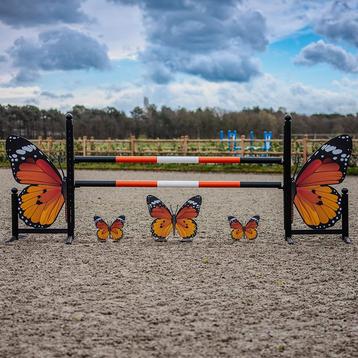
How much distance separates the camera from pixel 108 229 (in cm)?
668

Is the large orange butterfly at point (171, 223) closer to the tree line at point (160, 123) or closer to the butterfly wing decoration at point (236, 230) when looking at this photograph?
the butterfly wing decoration at point (236, 230)

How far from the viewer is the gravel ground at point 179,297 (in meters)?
3.27

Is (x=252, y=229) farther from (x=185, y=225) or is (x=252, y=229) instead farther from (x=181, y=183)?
(x=181, y=183)

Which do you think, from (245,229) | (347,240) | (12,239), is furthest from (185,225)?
(12,239)

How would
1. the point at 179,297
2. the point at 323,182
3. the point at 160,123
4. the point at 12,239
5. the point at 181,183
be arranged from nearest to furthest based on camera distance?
the point at 179,297 < the point at 323,182 < the point at 181,183 < the point at 12,239 < the point at 160,123

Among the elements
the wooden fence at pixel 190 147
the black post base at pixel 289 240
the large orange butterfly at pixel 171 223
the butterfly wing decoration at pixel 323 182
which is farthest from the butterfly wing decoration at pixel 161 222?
the wooden fence at pixel 190 147

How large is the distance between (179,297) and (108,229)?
2588mm

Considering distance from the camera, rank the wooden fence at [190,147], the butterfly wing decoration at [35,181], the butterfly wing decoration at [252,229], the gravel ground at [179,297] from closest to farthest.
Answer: the gravel ground at [179,297] < the butterfly wing decoration at [35,181] < the butterfly wing decoration at [252,229] < the wooden fence at [190,147]

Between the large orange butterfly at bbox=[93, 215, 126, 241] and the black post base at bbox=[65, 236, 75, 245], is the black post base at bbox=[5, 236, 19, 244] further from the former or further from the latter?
the large orange butterfly at bbox=[93, 215, 126, 241]

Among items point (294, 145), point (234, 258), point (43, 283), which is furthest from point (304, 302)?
point (294, 145)

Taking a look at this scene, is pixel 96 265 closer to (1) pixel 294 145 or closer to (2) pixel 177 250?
(2) pixel 177 250

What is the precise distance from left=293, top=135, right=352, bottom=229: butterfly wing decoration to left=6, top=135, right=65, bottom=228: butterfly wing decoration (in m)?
2.74

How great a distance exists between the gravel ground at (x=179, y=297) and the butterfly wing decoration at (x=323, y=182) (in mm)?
341

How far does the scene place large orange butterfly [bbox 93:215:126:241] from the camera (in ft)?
21.8
